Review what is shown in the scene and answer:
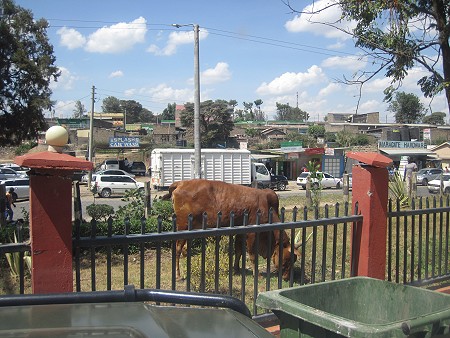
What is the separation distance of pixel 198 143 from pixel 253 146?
130 feet

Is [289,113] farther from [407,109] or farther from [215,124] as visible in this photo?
[215,124]

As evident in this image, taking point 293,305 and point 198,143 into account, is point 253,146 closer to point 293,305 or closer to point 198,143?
point 198,143

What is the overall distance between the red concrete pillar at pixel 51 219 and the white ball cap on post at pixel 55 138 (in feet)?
1.12

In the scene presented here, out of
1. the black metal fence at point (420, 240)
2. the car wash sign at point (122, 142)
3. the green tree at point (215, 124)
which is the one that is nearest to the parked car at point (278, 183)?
the car wash sign at point (122, 142)

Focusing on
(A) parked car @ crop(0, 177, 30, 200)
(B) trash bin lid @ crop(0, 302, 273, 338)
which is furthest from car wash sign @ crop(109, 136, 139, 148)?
(B) trash bin lid @ crop(0, 302, 273, 338)

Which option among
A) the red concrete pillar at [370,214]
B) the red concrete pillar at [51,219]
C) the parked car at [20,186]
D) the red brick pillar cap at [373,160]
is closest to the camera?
the red concrete pillar at [51,219]

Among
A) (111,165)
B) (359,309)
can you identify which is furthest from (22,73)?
(111,165)

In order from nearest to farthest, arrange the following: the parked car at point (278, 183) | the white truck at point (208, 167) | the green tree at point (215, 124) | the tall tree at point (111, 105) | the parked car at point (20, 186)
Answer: the parked car at point (20, 186), the white truck at point (208, 167), the parked car at point (278, 183), the green tree at point (215, 124), the tall tree at point (111, 105)

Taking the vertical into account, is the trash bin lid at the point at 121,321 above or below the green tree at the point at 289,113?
below

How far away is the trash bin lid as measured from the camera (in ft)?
5.02

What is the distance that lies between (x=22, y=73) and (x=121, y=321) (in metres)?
18.6

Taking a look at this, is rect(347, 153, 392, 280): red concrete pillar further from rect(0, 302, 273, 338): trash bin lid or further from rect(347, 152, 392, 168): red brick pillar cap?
rect(0, 302, 273, 338): trash bin lid

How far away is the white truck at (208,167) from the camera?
29.6 m

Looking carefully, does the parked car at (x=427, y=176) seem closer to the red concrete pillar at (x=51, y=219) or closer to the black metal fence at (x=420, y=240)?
→ the black metal fence at (x=420, y=240)
